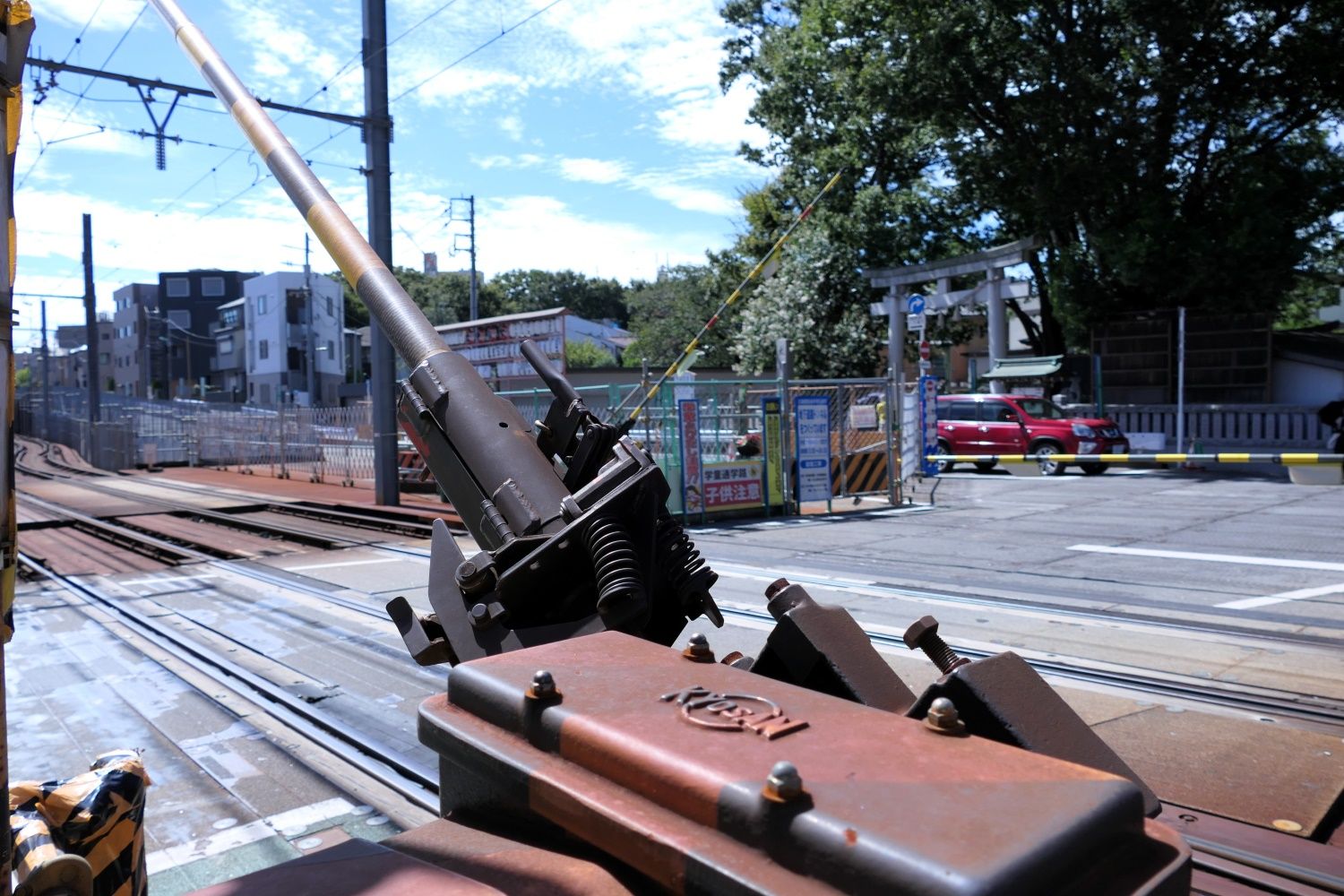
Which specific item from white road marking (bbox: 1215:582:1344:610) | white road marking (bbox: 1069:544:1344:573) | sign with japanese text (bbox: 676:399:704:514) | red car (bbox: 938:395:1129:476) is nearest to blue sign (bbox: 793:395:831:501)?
sign with japanese text (bbox: 676:399:704:514)

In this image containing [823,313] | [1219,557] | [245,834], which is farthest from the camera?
[823,313]

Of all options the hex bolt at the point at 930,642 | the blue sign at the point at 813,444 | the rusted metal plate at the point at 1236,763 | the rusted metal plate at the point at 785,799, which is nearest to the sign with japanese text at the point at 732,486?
the blue sign at the point at 813,444

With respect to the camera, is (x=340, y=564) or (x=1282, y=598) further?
(x=340, y=564)

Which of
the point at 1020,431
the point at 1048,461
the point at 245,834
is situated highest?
the point at 1020,431

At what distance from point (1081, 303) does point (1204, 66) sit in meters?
5.88

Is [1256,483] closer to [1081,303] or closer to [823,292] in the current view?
[1081,303]

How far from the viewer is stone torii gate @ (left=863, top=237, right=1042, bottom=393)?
26031mm

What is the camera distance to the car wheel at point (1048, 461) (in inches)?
813

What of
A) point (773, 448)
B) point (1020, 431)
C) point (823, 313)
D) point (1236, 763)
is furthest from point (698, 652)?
point (823, 313)

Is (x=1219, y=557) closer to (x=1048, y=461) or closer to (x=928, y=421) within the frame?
(x=928, y=421)

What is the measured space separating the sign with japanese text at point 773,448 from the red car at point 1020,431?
22.3ft

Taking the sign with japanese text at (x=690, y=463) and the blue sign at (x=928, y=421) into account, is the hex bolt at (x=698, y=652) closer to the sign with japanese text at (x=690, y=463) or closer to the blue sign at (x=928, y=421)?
the sign with japanese text at (x=690, y=463)

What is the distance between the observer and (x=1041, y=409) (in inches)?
921

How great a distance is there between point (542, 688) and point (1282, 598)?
27.2 feet
